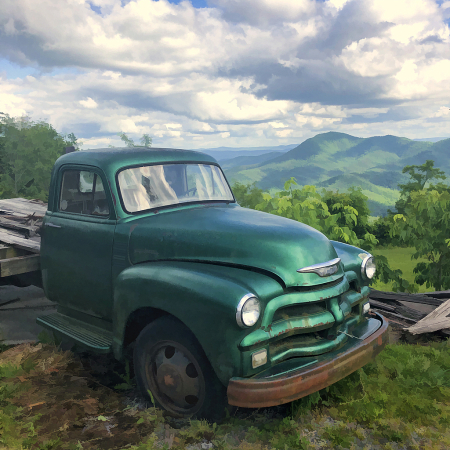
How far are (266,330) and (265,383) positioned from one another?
0.34 m

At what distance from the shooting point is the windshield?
4.00m

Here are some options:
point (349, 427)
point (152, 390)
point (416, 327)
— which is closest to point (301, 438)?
point (349, 427)

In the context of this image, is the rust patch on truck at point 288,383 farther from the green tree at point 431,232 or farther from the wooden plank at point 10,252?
the green tree at point 431,232

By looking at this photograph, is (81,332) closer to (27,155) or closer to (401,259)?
(401,259)

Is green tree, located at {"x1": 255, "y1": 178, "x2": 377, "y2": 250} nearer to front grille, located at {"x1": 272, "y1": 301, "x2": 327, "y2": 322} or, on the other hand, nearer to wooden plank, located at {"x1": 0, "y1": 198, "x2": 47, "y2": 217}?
wooden plank, located at {"x1": 0, "y1": 198, "x2": 47, "y2": 217}

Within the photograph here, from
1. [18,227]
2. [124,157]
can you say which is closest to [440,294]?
[124,157]

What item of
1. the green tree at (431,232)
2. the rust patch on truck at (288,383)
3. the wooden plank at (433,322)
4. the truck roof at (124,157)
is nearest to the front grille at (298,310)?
the rust patch on truck at (288,383)

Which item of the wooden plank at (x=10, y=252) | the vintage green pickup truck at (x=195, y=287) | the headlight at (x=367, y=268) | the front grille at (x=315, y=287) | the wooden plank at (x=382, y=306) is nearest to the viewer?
the vintage green pickup truck at (x=195, y=287)

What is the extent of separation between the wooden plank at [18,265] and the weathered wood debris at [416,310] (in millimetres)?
4733

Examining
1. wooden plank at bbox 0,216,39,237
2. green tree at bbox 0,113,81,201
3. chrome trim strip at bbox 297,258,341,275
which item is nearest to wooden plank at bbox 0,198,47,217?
wooden plank at bbox 0,216,39,237

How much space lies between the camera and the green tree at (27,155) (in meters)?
52.0

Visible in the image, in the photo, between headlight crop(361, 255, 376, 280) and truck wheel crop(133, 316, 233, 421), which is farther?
headlight crop(361, 255, 376, 280)

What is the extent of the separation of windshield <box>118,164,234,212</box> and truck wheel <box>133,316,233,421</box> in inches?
49.1

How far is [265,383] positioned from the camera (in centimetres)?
276
